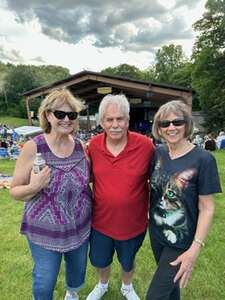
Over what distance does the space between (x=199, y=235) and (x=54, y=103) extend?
1.26m

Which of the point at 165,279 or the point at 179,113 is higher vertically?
the point at 179,113

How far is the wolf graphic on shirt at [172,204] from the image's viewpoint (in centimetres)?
176

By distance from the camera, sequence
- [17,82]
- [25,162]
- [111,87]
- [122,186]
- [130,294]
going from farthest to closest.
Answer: [17,82] → [111,87] → [130,294] → [122,186] → [25,162]

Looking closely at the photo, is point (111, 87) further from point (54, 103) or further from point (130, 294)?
point (54, 103)

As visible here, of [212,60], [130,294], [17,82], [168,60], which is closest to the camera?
[130,294]

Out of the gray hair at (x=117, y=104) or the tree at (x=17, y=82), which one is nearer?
the gray hair at (x=117, y=104)

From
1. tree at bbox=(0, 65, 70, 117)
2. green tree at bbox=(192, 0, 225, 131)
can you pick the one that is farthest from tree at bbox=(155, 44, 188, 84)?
green tree at bbox=(192, 0, 225, 131)

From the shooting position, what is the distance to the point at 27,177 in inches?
74.2

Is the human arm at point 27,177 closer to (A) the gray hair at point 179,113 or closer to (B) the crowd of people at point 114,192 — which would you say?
(B) the crowd of people at point 114,192

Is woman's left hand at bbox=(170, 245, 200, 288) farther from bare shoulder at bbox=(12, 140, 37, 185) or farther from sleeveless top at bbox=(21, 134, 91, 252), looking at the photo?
bare shoulder at bbox=(12, 140, 37, 185)

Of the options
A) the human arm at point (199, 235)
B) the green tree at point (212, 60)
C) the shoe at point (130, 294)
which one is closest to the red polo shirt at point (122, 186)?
the human arm at point (199, 235)

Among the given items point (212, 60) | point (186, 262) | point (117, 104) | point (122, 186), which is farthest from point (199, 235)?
point (212, 60)

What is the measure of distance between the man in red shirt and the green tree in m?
25.6

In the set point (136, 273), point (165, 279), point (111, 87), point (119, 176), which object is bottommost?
point (136, 273)
